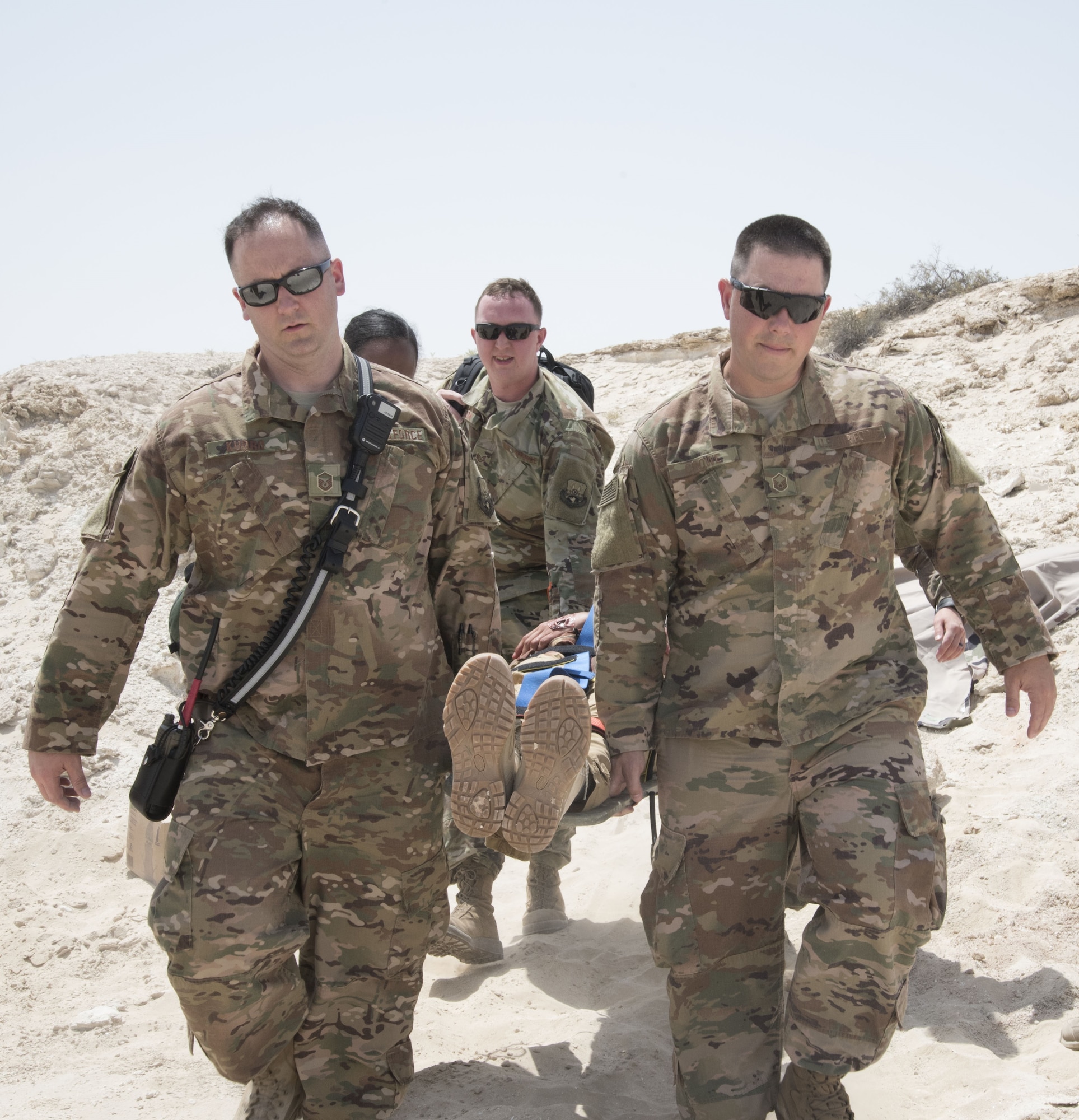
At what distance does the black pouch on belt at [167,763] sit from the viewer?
10.9ft

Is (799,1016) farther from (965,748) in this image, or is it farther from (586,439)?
(965,748)

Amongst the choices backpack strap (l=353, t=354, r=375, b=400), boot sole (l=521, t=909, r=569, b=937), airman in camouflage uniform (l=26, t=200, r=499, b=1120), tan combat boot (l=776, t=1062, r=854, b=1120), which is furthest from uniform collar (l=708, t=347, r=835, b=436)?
boot sole (l=521, t=909, r=569, b=937)

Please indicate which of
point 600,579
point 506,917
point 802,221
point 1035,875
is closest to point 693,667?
point 600,579

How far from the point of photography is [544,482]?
5137mm

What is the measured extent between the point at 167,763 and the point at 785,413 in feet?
6.96

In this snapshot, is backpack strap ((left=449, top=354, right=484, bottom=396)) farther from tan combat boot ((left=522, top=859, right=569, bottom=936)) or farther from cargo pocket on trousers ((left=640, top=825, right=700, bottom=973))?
cargo pocket on trousers ((left=640, top=825, right=700, bottom=973))

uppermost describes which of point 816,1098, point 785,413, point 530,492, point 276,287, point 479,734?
point 276,287

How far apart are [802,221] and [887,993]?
226cm

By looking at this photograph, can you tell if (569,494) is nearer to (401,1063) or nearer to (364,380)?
(364,380)

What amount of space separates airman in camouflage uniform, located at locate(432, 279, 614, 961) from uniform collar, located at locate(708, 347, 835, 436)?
1562 millimetres

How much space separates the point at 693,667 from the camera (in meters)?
3.49

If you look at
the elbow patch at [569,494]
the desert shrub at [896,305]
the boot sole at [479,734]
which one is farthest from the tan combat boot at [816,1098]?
the desert shrub at [896,305]

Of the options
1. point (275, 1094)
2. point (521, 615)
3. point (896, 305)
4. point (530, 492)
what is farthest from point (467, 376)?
point (896, 305)

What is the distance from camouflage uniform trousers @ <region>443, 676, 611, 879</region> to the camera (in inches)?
141
